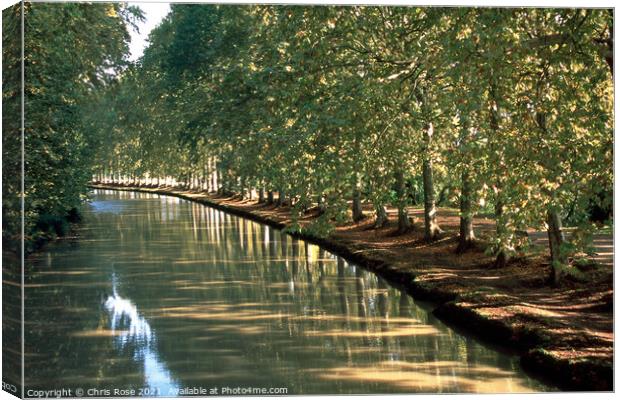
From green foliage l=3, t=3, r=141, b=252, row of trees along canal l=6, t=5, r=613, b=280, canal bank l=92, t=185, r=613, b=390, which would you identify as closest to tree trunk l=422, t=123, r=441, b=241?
row of trees along canal l=6, t=5, r=613, b=280

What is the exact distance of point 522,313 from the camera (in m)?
13.8

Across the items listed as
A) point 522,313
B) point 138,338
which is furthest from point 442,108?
point 138,338

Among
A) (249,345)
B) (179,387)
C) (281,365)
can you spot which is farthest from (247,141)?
(179,387)

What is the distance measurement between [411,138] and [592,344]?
340 inches

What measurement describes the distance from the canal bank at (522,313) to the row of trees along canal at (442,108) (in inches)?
35.7

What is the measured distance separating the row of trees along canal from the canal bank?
2.98 feet

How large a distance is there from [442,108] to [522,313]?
4.05 metres

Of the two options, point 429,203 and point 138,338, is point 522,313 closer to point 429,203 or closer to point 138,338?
point 138,338

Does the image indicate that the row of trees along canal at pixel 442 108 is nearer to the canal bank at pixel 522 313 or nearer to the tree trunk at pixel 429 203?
the tree trunk at pixel 429 203

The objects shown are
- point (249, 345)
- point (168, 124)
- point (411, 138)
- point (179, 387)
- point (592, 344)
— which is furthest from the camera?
point (168, 124)

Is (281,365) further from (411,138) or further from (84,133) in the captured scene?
(84,133)

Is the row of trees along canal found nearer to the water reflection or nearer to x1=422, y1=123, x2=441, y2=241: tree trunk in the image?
x1=422, y1=123, x2=441, y2=241: tree trunk

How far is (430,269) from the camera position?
19609mm

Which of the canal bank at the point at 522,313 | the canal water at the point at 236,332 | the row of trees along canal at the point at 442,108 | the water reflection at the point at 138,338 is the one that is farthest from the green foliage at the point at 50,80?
the canal bank at the point at 522,313
